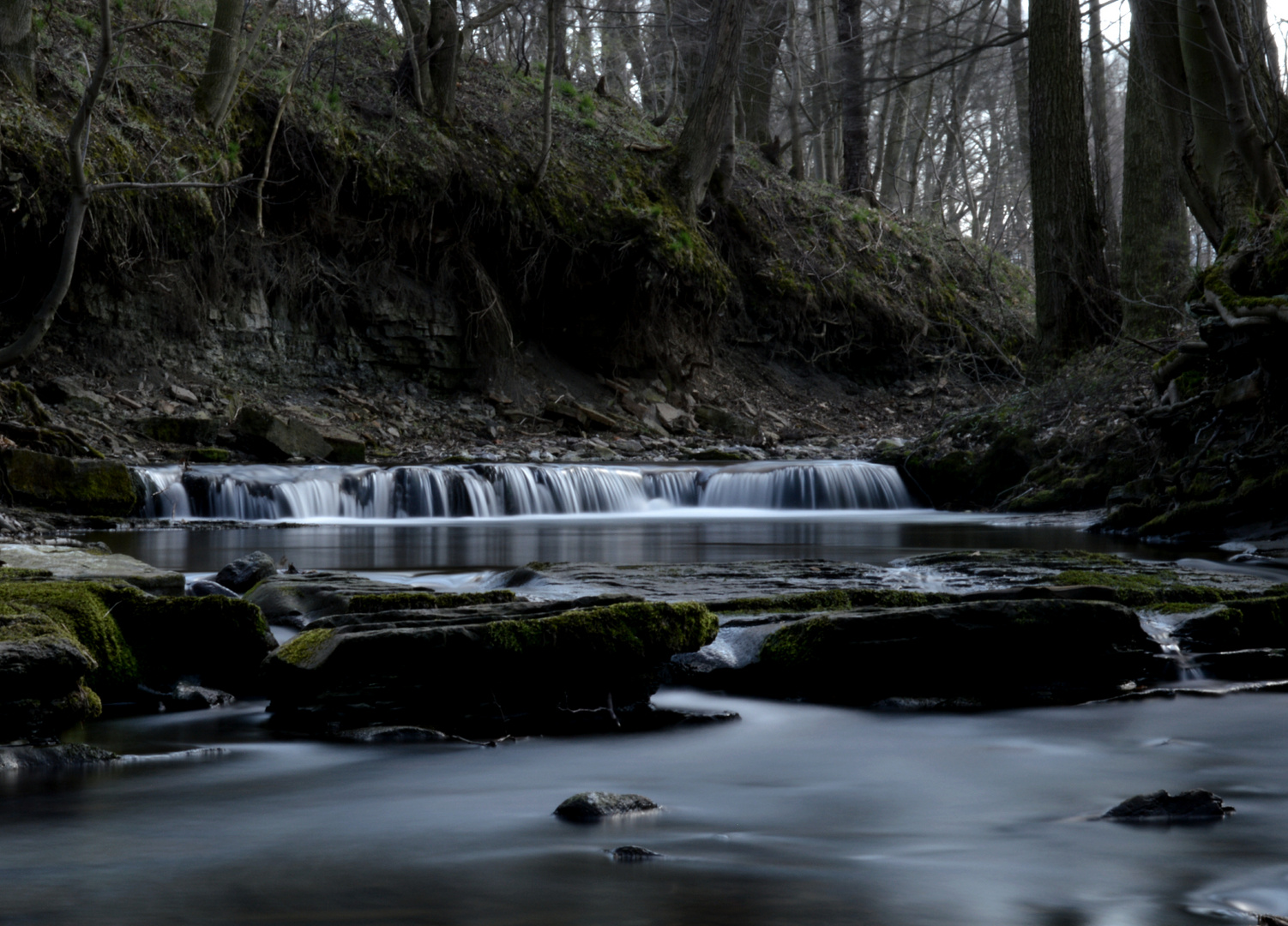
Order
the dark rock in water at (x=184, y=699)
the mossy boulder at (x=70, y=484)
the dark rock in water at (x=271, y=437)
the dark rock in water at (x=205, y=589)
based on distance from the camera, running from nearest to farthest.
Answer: the dark rock in water at (x=184, y=699)
the dark rock in water at (x=205, y=589)
the mossy boulder at (x=70, y=484)
the dark rock in water at (x=271, y=437)

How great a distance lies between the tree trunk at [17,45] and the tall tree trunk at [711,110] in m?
9.28

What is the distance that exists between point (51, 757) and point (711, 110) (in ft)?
56.3

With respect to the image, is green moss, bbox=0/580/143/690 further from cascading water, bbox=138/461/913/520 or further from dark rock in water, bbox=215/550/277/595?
cascading water, bbox=138/461/913/520

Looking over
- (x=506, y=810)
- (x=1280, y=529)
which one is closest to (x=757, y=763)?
(x=506, y=810)

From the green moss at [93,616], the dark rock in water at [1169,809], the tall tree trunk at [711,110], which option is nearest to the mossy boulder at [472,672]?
the green moss at [93,616]

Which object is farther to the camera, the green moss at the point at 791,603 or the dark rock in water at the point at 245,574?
the dark rock in water at the point at 245,574

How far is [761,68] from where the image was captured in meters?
23.9

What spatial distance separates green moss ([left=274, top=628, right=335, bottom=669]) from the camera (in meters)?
3.46

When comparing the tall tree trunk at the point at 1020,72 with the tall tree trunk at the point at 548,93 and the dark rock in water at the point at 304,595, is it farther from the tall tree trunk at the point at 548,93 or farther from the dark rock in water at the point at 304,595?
the dark rock in water at the point at 304,595

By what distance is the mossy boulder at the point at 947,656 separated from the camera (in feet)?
12.6

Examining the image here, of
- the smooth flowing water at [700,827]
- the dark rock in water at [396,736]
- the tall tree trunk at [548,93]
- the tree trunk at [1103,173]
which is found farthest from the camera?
the tall tree trunk at [548,93]

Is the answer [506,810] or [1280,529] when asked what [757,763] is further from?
[1280,529]

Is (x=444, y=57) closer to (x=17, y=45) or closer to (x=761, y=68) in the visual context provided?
(x=17, y=45)

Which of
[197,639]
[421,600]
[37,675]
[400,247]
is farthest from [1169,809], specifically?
[400,247]
